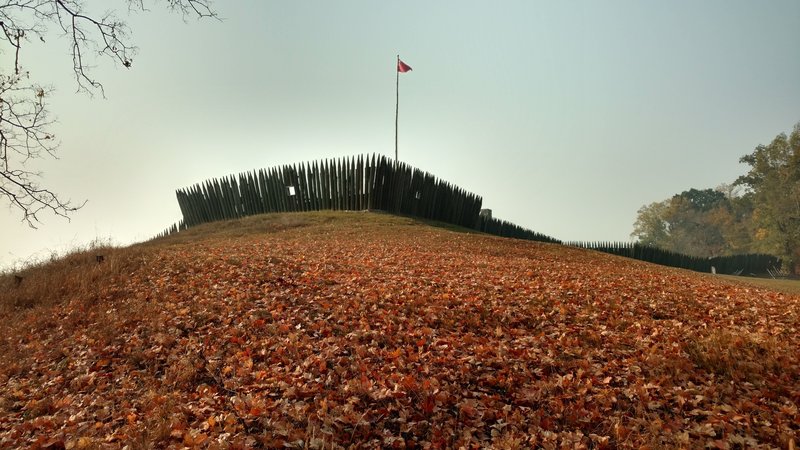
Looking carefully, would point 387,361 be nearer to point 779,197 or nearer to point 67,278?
point 67,278

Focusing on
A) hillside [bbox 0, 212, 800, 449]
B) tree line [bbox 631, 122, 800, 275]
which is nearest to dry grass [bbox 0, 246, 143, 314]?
hillside [bbox 0, 212, 800, 449]

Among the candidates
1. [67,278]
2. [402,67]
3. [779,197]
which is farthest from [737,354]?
[779,197]

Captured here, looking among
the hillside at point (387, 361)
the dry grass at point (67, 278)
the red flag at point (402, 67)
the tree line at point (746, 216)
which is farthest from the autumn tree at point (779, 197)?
the dry grass at point (67, 278)

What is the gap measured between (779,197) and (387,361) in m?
51.4

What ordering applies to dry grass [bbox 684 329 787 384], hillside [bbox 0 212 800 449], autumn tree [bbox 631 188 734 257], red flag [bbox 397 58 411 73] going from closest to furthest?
hillside [bbox 0 212 800 449] → dry grass [bbox 684 329 787 384] → red flag [bbox 397 58 411 73] → autumn tree [bbox 631 188 734 257]

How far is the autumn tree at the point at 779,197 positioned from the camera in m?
41.6

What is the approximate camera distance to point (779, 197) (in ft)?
143

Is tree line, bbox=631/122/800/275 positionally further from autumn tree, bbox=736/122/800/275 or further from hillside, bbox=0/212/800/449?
hillside, bbox=0/212/800/449

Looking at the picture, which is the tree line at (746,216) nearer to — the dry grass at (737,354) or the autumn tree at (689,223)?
the autumn tree at (689,223)

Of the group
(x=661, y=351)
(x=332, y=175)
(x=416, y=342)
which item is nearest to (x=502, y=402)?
(x=416, y=342)

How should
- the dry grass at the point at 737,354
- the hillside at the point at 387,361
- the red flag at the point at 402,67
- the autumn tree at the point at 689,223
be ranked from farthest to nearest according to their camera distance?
the autumn tree at the point at 689,223 < the red flag at the point at 402,67 < the dry grass at the point at 737,354 < the hillside at the point at 387,361

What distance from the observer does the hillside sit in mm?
4715

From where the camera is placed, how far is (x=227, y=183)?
31.4 m

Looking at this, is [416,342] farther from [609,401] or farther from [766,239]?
[766,239]
